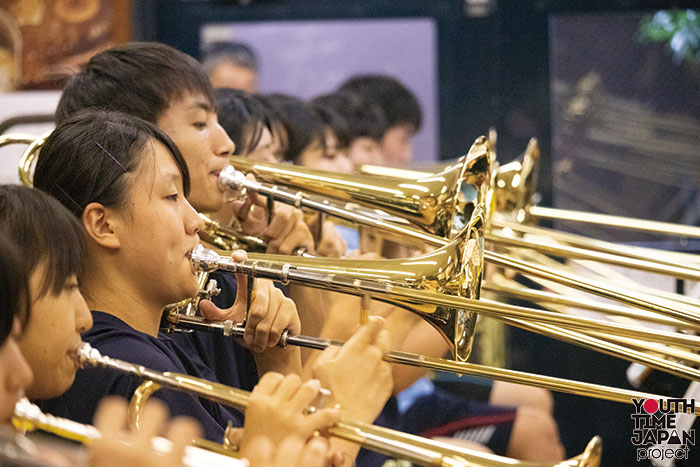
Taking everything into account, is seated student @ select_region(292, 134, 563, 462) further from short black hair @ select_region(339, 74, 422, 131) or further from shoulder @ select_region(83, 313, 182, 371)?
short black hair @ select_region(339, 74, 422, 131)

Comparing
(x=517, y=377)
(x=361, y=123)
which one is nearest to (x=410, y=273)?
(x=517, y=377)

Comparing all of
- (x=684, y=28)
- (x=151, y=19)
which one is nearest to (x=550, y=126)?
(x=684, y=28)

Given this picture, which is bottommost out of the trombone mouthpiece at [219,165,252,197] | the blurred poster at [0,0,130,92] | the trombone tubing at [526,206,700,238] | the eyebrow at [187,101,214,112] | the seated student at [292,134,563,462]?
the seated student at [292,134,563,462]

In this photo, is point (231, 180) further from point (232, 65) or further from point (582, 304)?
point (232, 65)

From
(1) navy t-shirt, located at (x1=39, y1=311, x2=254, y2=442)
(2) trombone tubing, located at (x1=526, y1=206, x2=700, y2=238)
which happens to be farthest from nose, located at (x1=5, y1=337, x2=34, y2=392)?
(2) trombone tubing, located at (x1=526, y1=206, x2=700, y2=238)

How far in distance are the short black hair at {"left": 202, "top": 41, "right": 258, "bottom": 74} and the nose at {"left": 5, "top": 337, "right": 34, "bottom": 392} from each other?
3440mm

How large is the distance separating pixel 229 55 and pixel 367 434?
361 cm

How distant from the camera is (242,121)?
2510 mm

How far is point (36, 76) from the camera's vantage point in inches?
175

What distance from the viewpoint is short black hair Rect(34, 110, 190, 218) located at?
4.78ft

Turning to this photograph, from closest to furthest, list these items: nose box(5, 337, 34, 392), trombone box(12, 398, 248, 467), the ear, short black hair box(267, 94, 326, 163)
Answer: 1. trombone box(12, 398, 248, 467)
2. nose box(5, 337, 34, 392)
3. the ear
4. short black hair box(267, 94, 326, 163)

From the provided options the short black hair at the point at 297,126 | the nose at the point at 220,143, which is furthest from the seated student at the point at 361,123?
the nose at the point at 220,143

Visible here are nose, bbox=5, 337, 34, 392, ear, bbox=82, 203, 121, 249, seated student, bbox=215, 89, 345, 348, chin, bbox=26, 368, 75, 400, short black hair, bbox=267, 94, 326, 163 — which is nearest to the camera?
nose, bbox=5, 337, 34, 392

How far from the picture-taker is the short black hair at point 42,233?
113 cm
